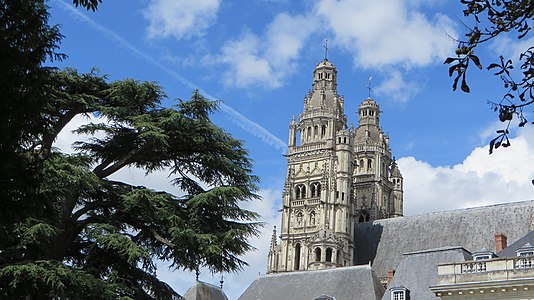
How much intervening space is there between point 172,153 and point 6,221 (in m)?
8.46

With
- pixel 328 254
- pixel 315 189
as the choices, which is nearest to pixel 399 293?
pixel 328 254

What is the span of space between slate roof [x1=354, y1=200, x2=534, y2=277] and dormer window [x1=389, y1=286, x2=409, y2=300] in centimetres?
1948

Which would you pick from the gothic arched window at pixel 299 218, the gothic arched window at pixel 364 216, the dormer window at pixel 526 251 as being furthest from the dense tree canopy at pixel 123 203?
the gothic arched window at pixel 364 216

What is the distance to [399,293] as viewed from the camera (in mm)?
30453

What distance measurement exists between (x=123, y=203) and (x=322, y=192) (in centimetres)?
3937

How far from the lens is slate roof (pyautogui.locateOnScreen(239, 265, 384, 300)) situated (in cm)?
3416

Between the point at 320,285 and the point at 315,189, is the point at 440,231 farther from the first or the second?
the point at 320,285

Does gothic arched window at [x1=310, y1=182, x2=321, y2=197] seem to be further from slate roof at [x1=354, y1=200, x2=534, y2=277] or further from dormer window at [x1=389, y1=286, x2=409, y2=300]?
dormer window at [x1=389, y1=286, x2=409, y2=300]

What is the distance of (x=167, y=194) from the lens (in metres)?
17.5

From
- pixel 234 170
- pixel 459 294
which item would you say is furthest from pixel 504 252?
pixel 234 170

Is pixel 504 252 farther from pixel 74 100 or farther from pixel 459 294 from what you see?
pixel 74 100

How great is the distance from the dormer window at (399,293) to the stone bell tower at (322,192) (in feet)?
69.4

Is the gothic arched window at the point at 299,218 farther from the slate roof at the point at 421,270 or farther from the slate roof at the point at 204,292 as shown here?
the slate roof at the point at 421,270

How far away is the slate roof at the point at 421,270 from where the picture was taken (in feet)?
100
